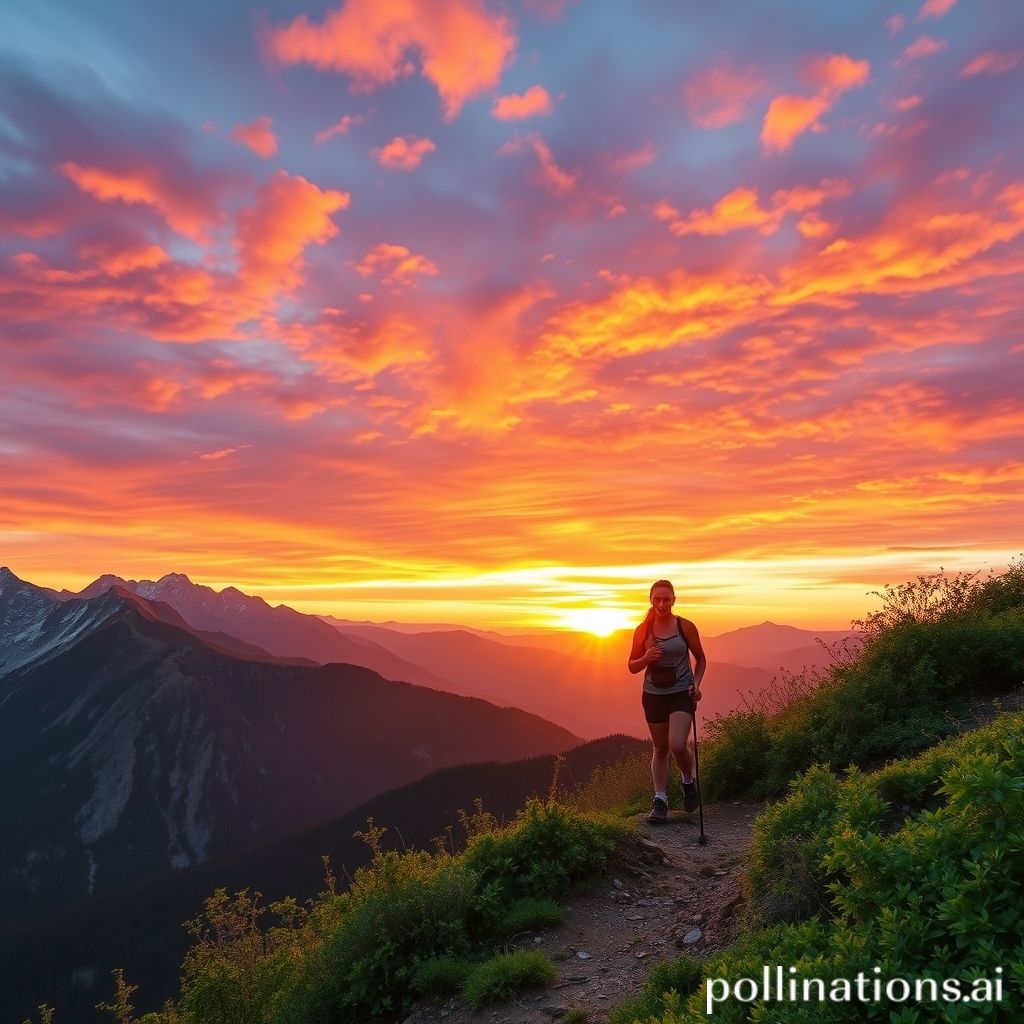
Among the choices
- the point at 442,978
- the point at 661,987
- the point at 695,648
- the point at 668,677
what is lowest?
the point at 442,978

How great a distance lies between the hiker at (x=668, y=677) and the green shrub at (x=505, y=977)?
4072 millimetres

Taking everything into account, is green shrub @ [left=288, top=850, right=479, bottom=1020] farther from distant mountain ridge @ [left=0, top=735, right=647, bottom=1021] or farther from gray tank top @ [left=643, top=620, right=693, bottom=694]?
distant mountain ridge @ [left=0, top=735, right=647, bottom=1021]

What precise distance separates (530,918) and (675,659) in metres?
3.95

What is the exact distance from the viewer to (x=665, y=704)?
9859 mm

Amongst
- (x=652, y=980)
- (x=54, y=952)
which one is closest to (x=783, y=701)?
(x=652, y=980)

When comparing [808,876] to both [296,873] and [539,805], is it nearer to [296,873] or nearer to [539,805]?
[539,805]

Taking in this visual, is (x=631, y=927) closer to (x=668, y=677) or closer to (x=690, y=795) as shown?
(x=690, y=795)

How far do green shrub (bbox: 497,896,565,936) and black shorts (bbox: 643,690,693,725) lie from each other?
3.18 metres

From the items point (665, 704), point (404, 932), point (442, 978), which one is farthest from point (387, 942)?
point (665, 704)

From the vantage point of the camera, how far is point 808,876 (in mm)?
5262

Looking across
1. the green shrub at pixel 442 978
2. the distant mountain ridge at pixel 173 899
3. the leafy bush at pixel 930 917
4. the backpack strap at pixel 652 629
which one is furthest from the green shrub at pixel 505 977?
the distant mountain ridge at pixel 173 899

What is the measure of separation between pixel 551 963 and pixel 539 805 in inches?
85.6

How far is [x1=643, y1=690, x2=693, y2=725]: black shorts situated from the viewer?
9742 mm

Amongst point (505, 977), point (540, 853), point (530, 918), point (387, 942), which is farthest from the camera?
point (540, 853)
